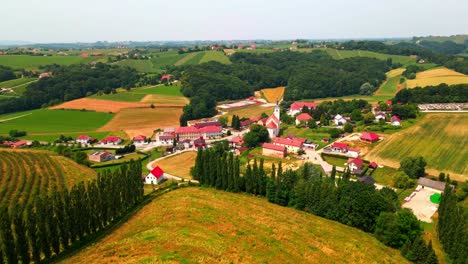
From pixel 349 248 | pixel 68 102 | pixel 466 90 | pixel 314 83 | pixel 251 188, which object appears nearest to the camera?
pixel 349 248

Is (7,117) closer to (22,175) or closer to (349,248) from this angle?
(22,175)

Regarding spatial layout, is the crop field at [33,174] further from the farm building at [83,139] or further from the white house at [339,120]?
the white house at [339,120]

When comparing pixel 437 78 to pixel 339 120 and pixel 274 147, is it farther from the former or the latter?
pixel 274 147

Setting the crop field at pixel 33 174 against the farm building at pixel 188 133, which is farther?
the farm building at pixel 188 133

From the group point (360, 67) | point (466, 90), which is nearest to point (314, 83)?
point (360, 67)

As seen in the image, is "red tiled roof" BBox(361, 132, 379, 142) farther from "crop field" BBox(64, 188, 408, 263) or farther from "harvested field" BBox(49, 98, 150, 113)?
"harvested field" BBox(49, 98, 150, 113)

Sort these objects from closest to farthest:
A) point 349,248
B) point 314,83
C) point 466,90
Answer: point 349,248 → point 466,90 → point 314,83

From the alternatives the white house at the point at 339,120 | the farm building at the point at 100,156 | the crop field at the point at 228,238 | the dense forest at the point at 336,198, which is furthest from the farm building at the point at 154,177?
the white house at the point at 339,120
